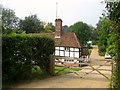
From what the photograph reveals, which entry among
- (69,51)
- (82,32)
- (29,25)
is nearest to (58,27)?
(69,51)

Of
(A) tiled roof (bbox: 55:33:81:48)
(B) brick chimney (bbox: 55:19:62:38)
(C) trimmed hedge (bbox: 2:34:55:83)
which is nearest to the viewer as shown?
(C) trimmed hedge (bbox: 2:34:55:83)

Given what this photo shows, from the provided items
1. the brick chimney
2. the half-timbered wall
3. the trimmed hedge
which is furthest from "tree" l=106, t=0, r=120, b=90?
the half-timbered wall

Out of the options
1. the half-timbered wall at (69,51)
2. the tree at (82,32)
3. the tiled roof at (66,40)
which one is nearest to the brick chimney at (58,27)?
the tiled roof at (66,40)

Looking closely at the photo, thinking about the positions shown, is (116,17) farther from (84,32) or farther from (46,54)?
(84,32)

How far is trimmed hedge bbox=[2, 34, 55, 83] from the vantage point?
11.0 m

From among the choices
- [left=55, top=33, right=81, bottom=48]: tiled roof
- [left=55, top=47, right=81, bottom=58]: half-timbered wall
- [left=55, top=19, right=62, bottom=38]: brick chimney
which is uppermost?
[left=55, top=19, right=62, bottom=38]: brick chimney

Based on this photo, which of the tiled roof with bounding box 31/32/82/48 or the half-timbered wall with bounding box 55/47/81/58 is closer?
the half-timbered wall with bounding box 55/47/81/58

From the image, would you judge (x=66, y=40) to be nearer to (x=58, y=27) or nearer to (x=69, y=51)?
(x=69, y=51)

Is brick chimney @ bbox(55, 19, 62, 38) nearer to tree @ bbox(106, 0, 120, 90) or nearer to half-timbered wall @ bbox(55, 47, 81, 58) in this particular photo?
half-timbered wall @ bbox(55, 47, 81, 58)

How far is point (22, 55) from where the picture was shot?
12156 millimetres

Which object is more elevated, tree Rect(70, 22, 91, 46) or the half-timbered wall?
tree Rect(70, 22, 91, 46)

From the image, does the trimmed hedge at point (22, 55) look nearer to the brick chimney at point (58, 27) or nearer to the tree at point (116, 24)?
the tree at point (116, 24)

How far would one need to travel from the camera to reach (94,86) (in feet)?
38.2

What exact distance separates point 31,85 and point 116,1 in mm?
5270
